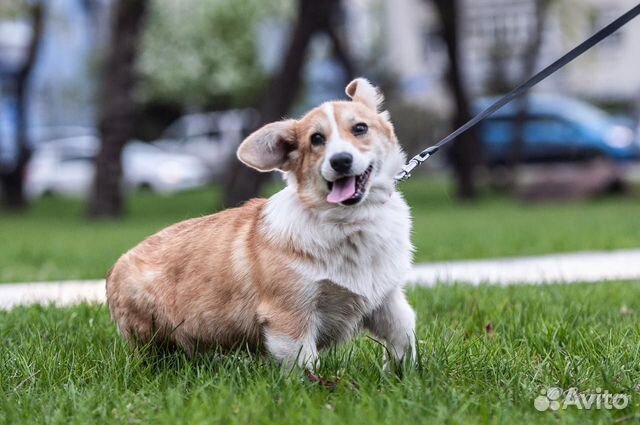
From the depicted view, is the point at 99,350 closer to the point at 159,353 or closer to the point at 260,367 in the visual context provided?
the point at 159,353

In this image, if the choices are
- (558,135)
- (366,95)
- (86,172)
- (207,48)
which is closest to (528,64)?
(558,135)

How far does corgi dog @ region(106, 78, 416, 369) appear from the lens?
3.86 m

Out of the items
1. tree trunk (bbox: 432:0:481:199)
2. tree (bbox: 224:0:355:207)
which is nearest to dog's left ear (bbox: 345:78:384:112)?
tree (bbox: 224:0:355:207)

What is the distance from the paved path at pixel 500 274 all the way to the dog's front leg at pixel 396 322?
8.44 feet

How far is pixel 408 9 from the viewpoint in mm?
42281

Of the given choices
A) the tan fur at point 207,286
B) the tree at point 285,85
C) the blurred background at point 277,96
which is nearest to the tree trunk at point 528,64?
the blurred background at point 277,96

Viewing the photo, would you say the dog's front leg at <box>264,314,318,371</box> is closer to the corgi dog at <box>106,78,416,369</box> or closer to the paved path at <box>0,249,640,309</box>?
the corgi dog at <box>106,78,416,369</box>

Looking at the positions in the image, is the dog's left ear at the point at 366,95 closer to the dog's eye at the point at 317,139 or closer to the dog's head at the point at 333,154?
the dog's head at the point at 333,154

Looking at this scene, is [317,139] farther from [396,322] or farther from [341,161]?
[396,322]

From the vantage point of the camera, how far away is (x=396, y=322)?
4098 mm

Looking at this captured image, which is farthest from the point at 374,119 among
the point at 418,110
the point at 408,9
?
the point at 408,9

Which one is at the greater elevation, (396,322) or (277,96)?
(396,322)

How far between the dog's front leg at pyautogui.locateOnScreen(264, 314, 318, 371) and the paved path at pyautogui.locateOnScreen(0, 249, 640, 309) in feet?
8.94

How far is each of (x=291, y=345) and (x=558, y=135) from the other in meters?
23.9
